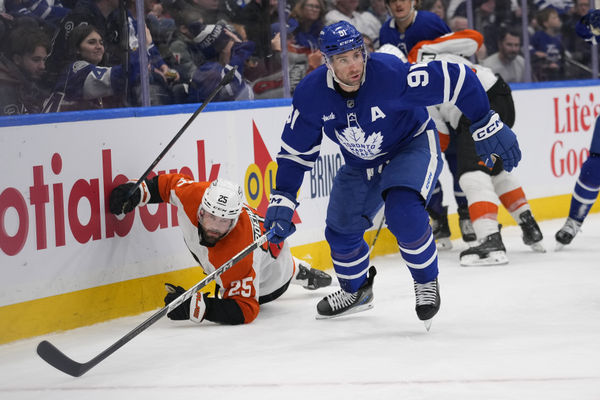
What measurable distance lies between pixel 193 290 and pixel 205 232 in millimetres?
430

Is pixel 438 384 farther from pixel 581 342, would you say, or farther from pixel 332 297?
pixel 332 297

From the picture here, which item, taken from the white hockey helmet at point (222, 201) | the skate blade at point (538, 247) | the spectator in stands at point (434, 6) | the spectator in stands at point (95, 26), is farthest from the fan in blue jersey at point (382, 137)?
the spectator in stands at point (434, 6)

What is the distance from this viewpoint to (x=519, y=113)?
654cm

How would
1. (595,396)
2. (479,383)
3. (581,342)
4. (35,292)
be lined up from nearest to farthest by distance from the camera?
(595,396) → (479,383) → (581,342) → (35,292)

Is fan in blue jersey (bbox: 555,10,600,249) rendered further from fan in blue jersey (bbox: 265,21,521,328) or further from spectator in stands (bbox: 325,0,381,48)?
fan in blue jersey (bbox: 265,21,521,328)

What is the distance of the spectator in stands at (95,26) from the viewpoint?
4043 millimetres

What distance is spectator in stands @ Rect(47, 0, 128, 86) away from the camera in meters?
4.04

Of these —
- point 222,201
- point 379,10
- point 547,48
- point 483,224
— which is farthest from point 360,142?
point 547,48

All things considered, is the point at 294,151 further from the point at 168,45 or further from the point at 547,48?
the point at 547,48

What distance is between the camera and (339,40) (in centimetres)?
329

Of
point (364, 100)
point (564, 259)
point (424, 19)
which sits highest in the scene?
point (424, 19)

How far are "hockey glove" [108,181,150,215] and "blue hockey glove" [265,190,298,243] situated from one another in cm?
67

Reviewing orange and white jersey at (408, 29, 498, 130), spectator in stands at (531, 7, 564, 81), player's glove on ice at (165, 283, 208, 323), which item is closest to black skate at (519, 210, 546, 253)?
orange and white jersey at (408, 29, 498, 130)

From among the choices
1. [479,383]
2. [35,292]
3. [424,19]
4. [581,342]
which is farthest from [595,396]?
[424,19]
